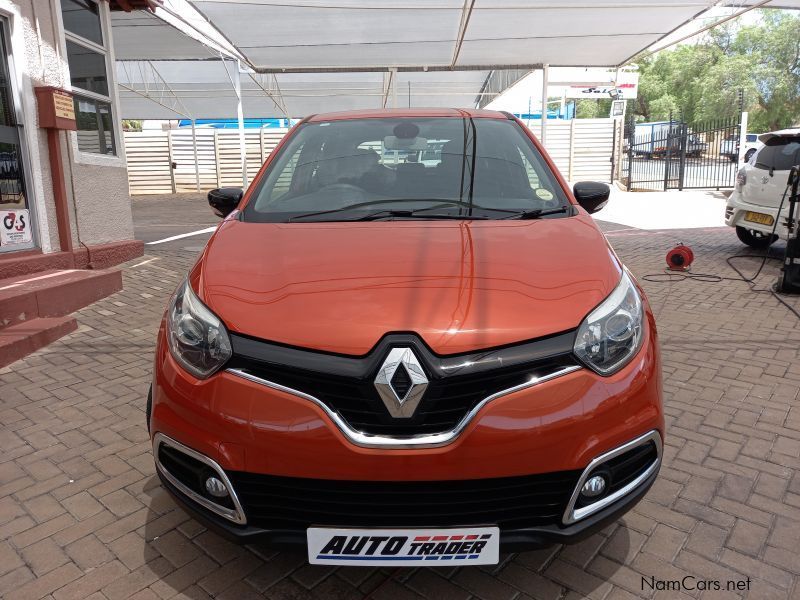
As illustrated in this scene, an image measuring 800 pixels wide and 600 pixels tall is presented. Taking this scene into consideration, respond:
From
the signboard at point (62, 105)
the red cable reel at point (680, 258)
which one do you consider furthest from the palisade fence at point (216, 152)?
the signboard at point (62, 105)

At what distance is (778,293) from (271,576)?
595 centimetres

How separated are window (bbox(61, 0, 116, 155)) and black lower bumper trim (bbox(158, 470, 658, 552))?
632cm

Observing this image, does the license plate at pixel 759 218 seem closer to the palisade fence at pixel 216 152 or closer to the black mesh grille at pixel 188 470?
the black mesh grille at pixel 188 470

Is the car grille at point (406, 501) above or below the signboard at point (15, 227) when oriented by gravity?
below

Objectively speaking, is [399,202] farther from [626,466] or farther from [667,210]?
[667,210]

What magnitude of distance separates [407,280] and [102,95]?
23.5 ft

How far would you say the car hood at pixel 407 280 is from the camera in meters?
1.86

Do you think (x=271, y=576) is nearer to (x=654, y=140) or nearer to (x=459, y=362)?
(x=459, y=362)

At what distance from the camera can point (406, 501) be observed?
5.82ft

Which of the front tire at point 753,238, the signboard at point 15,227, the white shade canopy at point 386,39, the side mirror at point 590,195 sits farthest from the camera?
the white shade canopy at point 386,39

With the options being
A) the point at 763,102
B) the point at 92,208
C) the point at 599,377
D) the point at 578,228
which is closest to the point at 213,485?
the point at 599,377

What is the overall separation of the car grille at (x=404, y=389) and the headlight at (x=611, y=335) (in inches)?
5.5

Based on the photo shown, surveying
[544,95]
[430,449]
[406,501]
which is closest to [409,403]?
[430,449]

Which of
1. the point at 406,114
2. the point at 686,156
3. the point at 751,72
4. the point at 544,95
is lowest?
Answer: the point at 686,156
